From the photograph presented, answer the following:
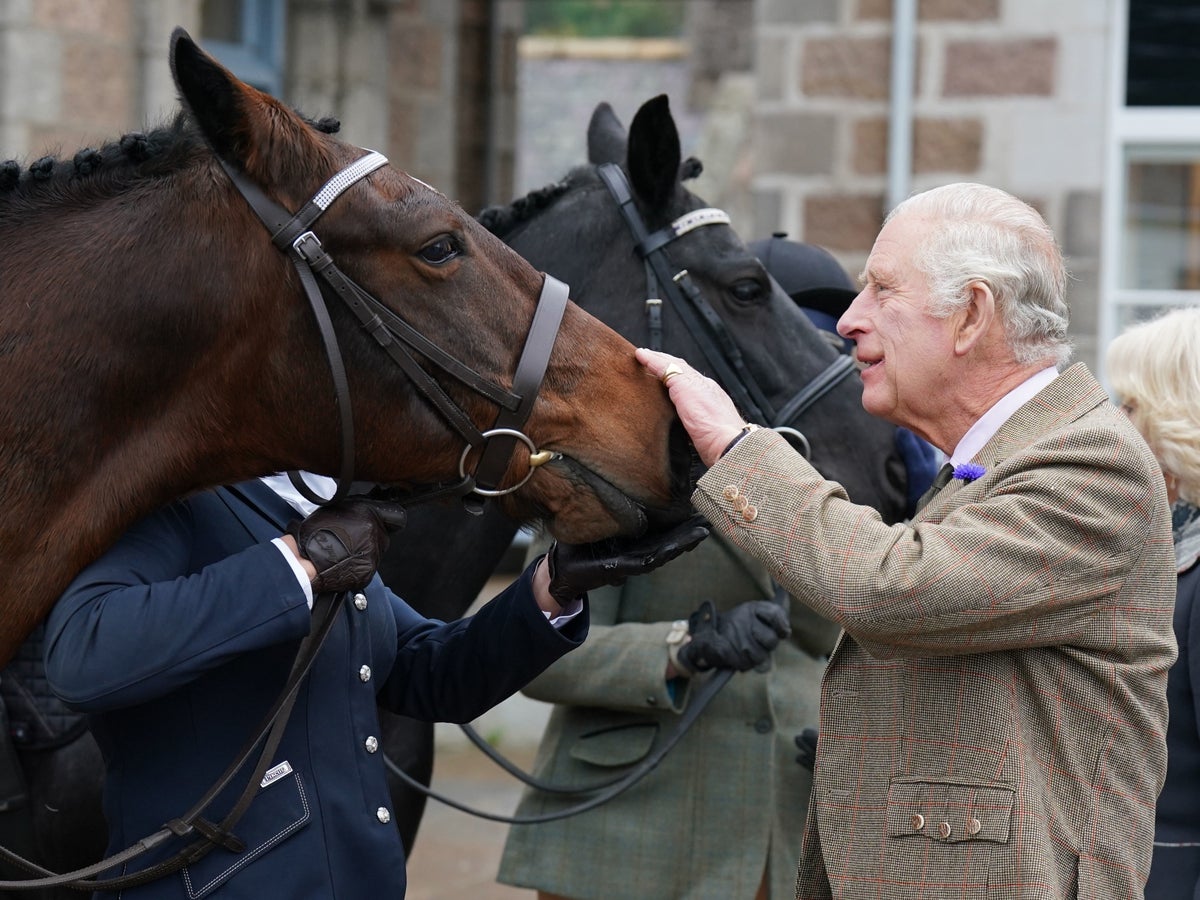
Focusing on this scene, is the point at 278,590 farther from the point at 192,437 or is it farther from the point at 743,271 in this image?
the point at 743,271

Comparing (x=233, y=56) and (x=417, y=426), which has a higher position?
(x=233, y=56)

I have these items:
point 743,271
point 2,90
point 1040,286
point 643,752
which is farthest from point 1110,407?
point 2,90

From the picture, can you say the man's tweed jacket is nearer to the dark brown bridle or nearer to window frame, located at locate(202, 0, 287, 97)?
the dark brown bridle

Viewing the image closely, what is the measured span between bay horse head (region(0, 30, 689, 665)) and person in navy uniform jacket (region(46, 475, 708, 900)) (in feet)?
0.32

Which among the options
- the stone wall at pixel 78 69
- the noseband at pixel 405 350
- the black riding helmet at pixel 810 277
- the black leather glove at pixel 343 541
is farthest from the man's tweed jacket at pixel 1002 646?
the stone wall at pixel 78 69

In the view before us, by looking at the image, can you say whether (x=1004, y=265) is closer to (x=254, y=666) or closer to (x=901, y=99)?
(x=254, y=666)

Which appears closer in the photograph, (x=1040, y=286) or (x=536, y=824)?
(x=1040, y=286)

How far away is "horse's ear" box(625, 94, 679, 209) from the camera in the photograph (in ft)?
10.1

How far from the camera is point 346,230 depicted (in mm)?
1994

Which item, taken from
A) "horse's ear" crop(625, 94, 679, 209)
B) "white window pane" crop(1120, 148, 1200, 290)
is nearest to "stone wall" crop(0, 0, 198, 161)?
"horse's ear" crop(625, 94, 679, 209)

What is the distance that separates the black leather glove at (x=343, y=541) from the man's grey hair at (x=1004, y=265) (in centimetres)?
84

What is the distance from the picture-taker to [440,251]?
2.06 m

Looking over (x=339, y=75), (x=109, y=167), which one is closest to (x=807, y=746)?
(x=109, y=167)

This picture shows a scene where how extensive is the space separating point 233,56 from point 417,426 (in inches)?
217
